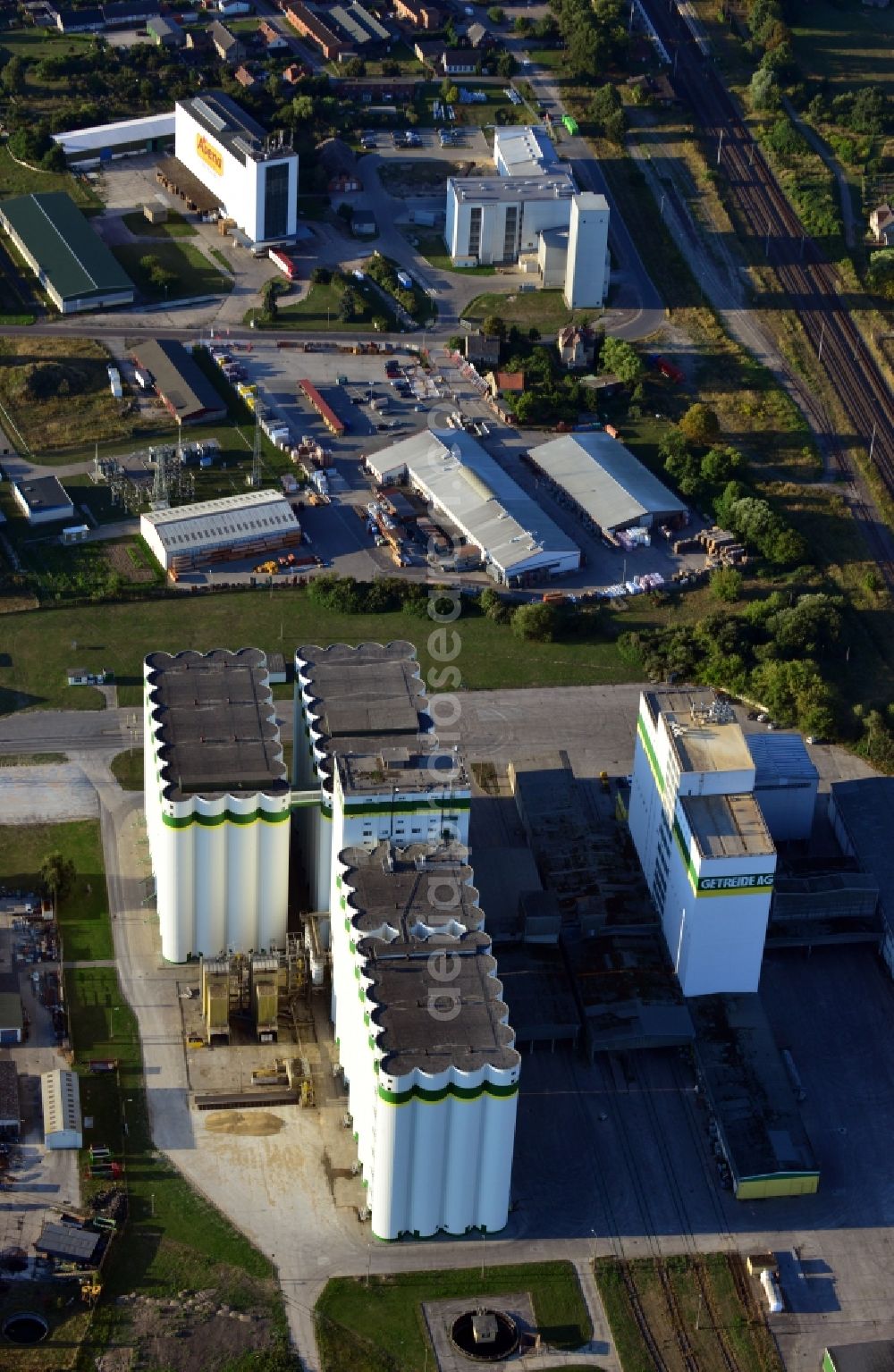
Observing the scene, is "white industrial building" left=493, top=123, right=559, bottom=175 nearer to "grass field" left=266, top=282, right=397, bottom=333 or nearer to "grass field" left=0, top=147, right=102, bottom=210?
"grass field" left=266, top=282, right=397, bottom=333

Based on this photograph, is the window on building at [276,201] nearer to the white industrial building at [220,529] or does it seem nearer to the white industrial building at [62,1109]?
the white industrial building at [220,529]

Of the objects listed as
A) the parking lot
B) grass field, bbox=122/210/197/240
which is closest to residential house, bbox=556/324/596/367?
the parking lot

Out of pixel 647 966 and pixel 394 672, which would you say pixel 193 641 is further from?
pixel 647 966

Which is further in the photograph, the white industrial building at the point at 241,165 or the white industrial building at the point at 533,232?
the white industrial building at the point at 241,165

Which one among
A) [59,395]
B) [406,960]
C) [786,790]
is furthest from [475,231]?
[406,960]

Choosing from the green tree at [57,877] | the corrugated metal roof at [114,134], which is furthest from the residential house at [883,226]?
the green tree at [57,877]
